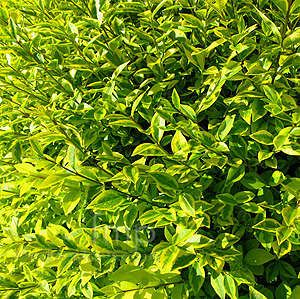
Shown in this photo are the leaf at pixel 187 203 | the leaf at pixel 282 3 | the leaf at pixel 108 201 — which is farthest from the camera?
the leaf at pixel 108 201

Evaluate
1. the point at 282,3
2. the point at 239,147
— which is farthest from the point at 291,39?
the point at 239,147

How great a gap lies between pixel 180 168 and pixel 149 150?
7.2 inches

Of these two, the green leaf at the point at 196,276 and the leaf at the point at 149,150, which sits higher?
the leaf at the point at 149,150

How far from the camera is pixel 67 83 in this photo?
6.40 ft

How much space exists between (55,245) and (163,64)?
120 cm

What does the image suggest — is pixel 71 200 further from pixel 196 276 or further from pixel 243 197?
→ pixel 243 197

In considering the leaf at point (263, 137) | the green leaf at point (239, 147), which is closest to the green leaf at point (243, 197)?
the green leaf at point (239, 147)

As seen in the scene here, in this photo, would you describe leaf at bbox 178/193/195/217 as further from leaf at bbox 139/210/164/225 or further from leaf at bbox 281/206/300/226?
leaf at bbox 281/206/300/226

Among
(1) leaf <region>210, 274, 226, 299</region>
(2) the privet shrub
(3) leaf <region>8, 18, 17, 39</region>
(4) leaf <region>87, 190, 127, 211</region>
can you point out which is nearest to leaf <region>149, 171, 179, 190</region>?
(2) the privet shrub

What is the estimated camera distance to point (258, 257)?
1.48 m

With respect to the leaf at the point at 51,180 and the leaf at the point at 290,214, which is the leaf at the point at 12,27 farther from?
the leaf at the point at 290,214

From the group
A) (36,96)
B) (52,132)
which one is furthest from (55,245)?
(36,96)

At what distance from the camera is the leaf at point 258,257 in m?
1.45

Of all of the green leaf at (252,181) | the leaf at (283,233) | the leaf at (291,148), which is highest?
the leaf at (291,148)
